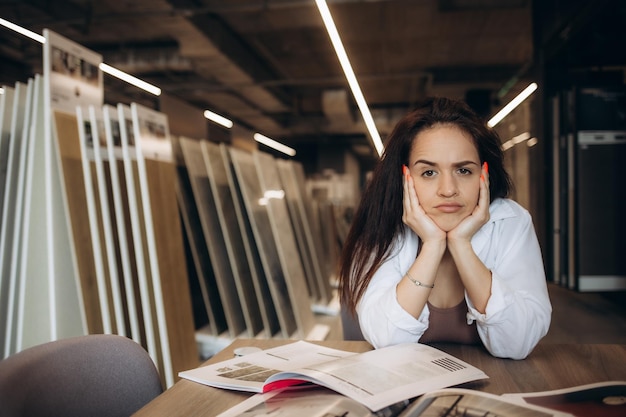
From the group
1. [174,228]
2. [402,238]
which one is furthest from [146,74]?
[402,238]

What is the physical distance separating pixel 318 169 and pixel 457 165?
1547cm

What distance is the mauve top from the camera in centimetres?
147

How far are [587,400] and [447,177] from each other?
68 centimetres

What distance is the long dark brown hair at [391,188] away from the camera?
60.1 inches

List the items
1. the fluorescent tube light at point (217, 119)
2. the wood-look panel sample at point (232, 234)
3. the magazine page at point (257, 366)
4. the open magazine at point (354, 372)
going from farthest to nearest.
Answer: the fluorescent tube light at point (217, 119)
the wood-look panel sample at point (232, 234)
the magazine page at point (257, 366)
the open magazine at point (354, 372)

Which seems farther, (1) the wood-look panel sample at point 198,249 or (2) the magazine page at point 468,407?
(1) the wood-look panel sample at point 198,249

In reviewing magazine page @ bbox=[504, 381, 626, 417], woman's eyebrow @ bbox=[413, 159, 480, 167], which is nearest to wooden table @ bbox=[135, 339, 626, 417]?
magazine page @ bbox=[504, 381, 626, 417]

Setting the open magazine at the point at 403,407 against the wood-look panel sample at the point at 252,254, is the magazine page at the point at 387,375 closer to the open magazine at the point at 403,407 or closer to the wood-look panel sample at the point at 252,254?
the open magazine at the point at 403,407

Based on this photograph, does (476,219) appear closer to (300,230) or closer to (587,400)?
(587,400)

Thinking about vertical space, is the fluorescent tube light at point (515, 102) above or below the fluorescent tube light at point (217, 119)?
below

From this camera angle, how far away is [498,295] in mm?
1292

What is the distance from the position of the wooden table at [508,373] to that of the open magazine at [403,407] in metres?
0.11

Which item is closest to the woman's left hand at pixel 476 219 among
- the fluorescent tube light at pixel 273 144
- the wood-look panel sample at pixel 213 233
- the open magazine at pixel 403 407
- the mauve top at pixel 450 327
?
the mauve top at pixel 450 327

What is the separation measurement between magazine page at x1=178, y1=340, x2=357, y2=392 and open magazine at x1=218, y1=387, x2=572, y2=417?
101 millimetres
